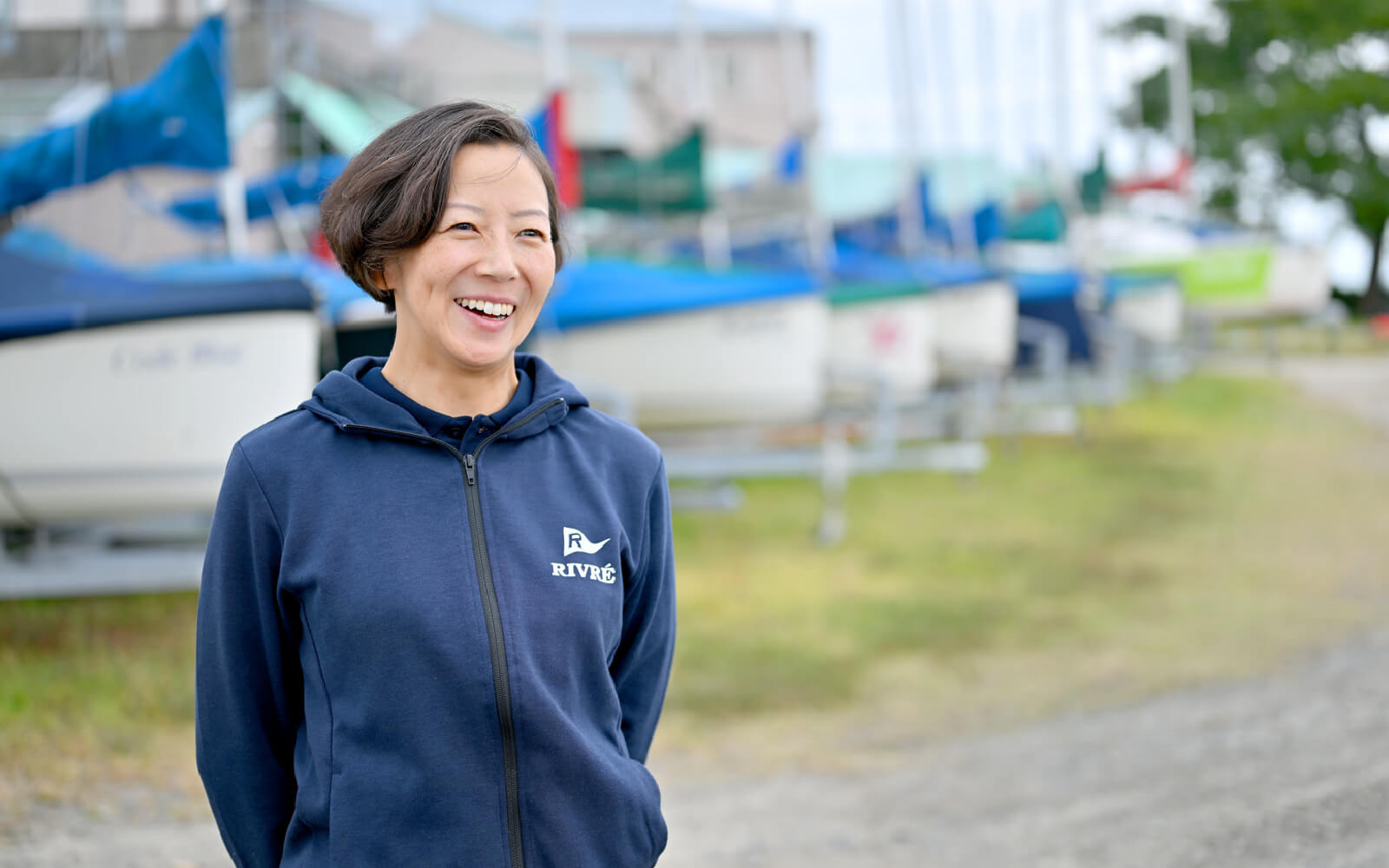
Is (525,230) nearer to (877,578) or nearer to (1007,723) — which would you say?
→ (1007,723)

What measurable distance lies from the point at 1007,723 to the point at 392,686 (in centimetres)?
422

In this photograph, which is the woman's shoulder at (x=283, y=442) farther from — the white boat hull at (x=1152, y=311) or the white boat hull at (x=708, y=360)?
the white boat hull at (x=1152, y=311)

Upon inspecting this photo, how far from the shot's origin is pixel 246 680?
1.76 metres

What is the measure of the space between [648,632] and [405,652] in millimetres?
444

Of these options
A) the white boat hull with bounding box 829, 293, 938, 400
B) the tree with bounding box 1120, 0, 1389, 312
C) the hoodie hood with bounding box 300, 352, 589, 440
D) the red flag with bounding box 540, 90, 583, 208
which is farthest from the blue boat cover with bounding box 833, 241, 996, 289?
the tree with bounding box 1120, 0, 1389, 312

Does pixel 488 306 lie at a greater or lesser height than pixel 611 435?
greater

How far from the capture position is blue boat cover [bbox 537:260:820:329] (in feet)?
29.6

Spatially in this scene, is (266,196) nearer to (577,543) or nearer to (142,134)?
(142,134)

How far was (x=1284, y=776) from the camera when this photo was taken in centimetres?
460

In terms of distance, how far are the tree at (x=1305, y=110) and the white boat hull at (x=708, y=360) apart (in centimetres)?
2261

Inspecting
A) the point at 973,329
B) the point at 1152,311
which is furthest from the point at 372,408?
the point at 1152,311

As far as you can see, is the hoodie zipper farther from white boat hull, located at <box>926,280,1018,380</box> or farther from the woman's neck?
white boat hull, located at <box>926,280,1018,380</box>

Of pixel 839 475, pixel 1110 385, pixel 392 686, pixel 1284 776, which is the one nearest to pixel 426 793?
pixel 392 686

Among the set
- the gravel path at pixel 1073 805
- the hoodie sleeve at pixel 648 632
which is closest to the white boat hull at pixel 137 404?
the gravel path at pixel 1073 805
